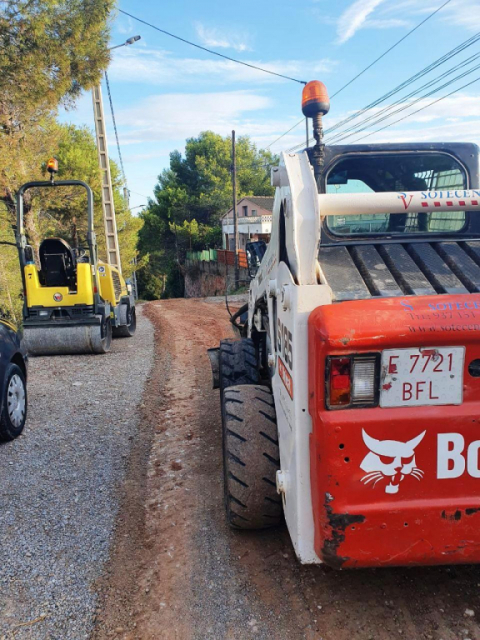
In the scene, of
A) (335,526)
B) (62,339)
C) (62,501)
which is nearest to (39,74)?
(62,339)

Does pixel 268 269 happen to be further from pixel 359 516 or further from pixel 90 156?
pixel 90 156

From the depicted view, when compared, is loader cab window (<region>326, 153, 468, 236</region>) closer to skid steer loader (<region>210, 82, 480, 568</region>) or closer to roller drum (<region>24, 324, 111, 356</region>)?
skid steer loader (<region>210, 82, 480, 568</region>)

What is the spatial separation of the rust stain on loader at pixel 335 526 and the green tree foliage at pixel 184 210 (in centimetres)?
4200

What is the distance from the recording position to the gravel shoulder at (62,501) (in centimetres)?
251

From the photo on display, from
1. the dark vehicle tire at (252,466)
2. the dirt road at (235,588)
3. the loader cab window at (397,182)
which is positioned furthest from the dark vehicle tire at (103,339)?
the dark vehicle tire at (252,466)

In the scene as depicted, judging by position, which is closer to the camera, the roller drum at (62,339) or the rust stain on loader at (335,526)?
the rust stain on loader at (335,526)

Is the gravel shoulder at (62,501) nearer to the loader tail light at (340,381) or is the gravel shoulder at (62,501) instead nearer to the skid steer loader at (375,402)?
the skid steer loader at (375,402)

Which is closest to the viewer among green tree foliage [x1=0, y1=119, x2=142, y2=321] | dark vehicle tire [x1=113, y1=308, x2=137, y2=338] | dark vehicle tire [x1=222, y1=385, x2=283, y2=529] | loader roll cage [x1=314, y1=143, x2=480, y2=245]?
dark vehicle tire [x1=222, y1=385, x2=283, y2=529]

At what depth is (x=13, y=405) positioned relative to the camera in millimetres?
4738

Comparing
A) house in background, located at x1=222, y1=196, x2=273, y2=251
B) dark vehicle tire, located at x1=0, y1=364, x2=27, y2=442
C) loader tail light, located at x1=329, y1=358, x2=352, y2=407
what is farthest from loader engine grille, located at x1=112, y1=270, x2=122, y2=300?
house in background, located at x1=222, y1=196, x2=273, y2=251

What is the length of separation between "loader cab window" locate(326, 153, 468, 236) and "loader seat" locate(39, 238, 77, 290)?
6.26 m

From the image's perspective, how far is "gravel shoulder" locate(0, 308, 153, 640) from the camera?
99.0 inches

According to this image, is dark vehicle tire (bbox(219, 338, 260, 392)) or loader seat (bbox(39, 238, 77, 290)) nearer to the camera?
dark vehicle tire (bbox(219, 338, 260, 392))

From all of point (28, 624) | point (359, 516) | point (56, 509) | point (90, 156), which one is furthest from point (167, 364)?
point (90, 156)
